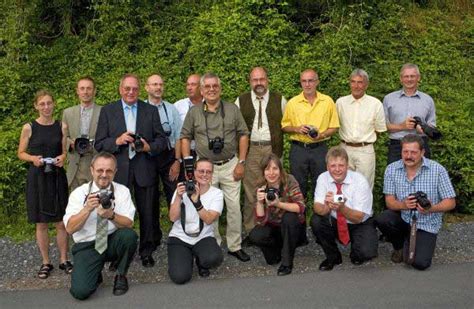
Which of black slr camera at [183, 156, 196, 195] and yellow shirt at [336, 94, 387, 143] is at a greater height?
yellow shirt at [336, 94, 387, 143]

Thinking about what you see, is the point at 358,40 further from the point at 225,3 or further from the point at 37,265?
the point at 37,265

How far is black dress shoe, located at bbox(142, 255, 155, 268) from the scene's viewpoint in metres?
5.30

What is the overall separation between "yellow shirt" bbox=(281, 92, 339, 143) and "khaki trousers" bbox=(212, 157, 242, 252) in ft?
2.57

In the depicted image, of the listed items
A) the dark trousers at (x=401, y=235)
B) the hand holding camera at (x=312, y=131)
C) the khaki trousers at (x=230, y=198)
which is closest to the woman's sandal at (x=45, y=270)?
the khaki trousers at (x=230, y=198)

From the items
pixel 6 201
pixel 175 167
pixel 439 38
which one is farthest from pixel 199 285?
pixel 439 38

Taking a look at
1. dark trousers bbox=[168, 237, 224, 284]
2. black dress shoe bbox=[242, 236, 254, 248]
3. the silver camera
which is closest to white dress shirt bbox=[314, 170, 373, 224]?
the silver camera

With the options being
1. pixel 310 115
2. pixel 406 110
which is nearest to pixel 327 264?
pixel 310 115

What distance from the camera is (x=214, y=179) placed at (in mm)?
5633

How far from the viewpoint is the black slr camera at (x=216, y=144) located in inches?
216

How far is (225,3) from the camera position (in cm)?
1027

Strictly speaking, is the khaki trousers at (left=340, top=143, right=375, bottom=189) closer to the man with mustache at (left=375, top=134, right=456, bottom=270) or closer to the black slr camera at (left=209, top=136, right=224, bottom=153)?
the man with mustache at (left=375, top=134, right=456, bottom=270)

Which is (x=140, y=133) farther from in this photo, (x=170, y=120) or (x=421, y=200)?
(x=421, y=200)

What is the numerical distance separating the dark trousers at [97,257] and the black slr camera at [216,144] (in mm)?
1228

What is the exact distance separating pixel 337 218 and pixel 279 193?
1.95 ft
